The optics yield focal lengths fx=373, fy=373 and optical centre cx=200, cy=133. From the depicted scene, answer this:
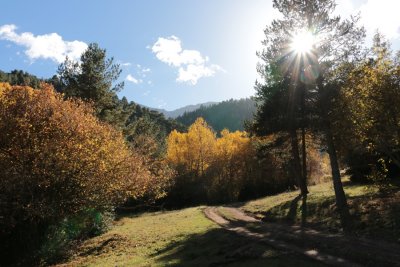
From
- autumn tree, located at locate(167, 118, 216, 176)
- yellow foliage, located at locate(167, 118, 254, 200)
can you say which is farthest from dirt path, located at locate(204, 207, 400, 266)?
autumn tree, located at locate(167, 118, 216, 176)

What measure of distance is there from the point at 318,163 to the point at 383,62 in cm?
4820

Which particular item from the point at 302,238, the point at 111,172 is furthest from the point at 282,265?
the point at 111,172

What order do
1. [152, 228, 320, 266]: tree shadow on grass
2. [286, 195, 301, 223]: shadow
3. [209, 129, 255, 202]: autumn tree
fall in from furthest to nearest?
[209, 129, 255, 202]: autumn tree, [286, 195, 301, 223]: shadow, [152, 228, 320, 266]: tree shadow on grass

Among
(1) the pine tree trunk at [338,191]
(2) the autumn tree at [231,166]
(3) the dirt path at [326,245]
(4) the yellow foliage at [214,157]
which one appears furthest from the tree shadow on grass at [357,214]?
(4) the yellow foliage at [214,157]

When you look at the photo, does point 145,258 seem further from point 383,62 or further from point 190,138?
point 190,138

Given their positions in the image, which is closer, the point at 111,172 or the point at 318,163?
the point at 111,172

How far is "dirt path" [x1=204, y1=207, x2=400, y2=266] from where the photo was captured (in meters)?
14.9

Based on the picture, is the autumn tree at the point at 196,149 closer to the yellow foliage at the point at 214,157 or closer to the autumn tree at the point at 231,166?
the yellow foliage at the point at 214,157

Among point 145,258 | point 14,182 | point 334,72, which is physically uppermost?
point 334,72

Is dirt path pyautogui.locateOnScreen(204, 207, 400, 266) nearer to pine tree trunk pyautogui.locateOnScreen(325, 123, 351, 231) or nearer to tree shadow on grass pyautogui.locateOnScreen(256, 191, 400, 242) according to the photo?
tree shadow on grass pyautogui.locateOnScreen(256, 191, 400, 242)

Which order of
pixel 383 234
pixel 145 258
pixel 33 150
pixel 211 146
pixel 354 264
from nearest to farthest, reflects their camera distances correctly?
pixel 354 264 → pixel 383 234 → pixel 145 258 → pixel 33 150 → pixel 211 146

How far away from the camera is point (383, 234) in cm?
1916

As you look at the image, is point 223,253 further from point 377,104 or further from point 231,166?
point 231,166

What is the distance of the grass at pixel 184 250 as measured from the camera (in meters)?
16.6
